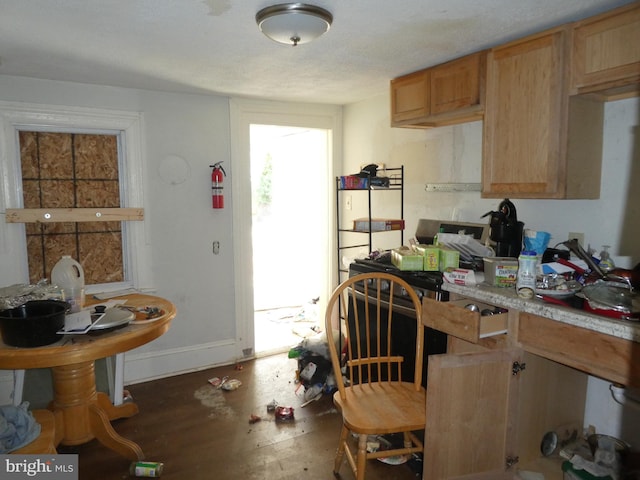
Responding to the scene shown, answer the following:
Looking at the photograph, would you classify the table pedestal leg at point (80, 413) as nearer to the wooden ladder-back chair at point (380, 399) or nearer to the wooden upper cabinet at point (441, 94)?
the wooden ladder-back chair at point (380, 399)

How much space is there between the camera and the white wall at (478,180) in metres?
1.94

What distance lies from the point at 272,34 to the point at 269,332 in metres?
2.99

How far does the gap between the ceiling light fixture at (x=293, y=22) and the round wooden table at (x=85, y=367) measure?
56.2 inches

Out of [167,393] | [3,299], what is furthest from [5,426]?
[167,393]

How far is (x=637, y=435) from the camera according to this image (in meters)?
1.94

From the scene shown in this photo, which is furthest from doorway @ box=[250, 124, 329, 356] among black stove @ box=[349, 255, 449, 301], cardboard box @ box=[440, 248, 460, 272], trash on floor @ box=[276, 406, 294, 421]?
cardboard box @ box=[440, 248, 460, 272]

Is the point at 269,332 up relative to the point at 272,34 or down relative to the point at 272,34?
down

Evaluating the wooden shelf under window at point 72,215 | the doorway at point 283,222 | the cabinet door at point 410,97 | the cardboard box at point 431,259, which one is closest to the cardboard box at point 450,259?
the cardboard box at point 431,259

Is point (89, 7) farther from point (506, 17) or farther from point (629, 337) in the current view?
point (629, 337)

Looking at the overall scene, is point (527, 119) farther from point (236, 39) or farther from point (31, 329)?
point (31, 329)

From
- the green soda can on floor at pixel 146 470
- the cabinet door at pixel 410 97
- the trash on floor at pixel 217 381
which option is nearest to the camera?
the green soda can on floor at pixel 146 470

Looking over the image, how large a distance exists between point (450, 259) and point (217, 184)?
1871 mm

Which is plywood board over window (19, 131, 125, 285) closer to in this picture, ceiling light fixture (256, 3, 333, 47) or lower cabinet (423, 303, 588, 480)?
ceiling light fixture (256, 3, 333, 47)

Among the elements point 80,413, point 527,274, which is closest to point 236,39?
point 527,274
